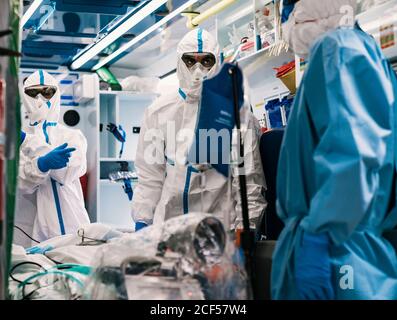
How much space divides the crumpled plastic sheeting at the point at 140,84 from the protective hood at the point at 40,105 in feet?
6.62

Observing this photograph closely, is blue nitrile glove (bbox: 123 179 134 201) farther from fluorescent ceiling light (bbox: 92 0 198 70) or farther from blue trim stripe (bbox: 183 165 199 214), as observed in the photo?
blue trim stripe (bbox: 183 165 199 214)

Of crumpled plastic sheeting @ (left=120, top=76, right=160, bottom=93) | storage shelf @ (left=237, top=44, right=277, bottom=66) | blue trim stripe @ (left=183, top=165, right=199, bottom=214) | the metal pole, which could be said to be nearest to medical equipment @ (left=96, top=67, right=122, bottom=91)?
crumpled plastic sheeting @ (left=120, top=76, right=160, bottom=93)

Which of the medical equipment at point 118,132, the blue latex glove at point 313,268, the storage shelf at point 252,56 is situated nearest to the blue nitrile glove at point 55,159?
the storage shelf at point 252,56

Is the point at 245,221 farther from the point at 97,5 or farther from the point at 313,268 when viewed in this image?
the point at 97,5

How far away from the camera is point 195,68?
3.42 metres

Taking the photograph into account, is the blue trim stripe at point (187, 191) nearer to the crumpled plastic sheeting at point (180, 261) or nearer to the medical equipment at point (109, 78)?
the crumpled plastic sheeting at point (180, 261)

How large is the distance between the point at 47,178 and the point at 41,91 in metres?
0.79

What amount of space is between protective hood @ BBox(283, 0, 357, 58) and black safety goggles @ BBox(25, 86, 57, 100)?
9.95 ft

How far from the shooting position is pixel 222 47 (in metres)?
5.15

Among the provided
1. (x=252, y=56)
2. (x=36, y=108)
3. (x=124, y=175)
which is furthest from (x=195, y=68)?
(x=124, y=175)

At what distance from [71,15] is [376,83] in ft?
13.5

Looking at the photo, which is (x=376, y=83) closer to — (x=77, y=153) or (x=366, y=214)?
(x=366, y=214)

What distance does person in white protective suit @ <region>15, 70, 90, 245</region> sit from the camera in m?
4.18
